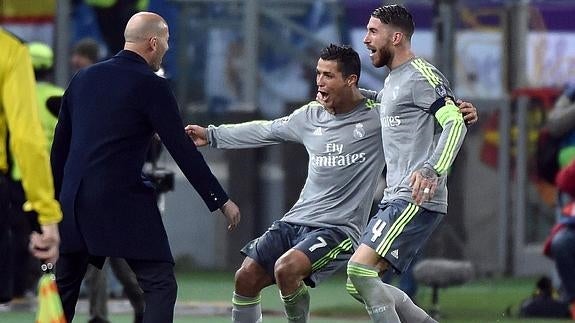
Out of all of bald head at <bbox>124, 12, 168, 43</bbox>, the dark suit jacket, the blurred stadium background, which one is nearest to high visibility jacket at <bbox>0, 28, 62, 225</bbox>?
the dark suit jacket

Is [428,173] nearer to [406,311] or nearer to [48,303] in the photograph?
[406,311]

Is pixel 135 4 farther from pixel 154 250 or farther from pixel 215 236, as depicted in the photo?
pixel 154 250

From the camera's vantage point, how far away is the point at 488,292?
55.4 feet

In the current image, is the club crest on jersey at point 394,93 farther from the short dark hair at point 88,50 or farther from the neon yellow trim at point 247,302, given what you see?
the short dark hair at point 88,50

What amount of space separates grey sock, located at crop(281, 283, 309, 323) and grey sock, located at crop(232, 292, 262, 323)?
0.54 ft

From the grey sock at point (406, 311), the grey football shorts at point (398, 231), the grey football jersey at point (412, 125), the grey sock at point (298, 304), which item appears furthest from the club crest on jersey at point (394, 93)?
the grey sock at point (298, 304)

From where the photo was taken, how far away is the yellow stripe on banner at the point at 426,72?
10031mm

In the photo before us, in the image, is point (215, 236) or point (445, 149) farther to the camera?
point (215, 236)

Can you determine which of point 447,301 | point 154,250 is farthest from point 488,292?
point 154,250

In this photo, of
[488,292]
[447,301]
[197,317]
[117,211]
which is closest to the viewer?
[117,211]

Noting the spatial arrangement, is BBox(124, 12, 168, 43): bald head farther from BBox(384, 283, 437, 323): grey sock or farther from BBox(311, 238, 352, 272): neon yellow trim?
BBox(384, 283, 437, 323): grey sock

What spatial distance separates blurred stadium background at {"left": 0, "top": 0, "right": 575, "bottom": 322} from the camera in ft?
62.5

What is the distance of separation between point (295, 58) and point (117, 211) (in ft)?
33.5

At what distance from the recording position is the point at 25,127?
803 cm
